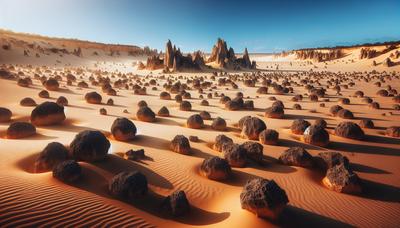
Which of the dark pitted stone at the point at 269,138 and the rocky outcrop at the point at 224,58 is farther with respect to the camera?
the rocky outcrop at the point at 224,58

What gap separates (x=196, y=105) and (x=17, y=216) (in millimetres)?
12498

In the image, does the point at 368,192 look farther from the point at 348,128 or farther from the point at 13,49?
the point at 13,49

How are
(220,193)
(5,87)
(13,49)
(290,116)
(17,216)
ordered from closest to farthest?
(17,216), (220,193), (290,116), (5,87), (13,49)

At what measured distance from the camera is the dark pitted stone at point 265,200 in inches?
201

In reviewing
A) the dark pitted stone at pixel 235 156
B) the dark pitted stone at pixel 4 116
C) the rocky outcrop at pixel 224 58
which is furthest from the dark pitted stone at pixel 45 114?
the rocky outcrop at pixel 224 58

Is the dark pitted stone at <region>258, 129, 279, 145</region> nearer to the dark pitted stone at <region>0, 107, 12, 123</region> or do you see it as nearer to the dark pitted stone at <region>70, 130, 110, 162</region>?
the dark pitted stone at <region>70, 130, 110, 162</region>

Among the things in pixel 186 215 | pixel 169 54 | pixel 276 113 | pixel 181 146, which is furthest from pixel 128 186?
pixel 169 54

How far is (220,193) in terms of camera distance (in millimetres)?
6387

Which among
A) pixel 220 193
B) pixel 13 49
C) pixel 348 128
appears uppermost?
pixel 13 49

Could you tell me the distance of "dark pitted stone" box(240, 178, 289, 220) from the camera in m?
5.10

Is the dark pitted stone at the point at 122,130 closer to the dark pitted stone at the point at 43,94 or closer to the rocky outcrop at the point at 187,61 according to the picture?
the dark pitted stone at the point at 43,94

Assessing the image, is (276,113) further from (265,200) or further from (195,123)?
(265,200)

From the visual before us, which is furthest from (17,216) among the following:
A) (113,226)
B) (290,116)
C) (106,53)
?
(106,53)

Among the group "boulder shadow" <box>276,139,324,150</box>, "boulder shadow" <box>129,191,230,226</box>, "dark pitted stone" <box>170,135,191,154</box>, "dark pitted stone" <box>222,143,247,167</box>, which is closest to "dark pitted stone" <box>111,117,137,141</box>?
"dark pitted stone" <box>170,135,191,154</box>
